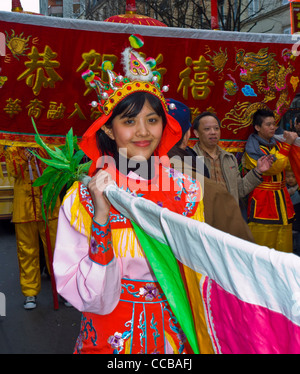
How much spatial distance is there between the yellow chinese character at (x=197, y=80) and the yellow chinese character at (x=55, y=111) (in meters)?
1.10

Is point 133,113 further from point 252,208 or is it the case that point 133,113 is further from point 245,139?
point 252,208

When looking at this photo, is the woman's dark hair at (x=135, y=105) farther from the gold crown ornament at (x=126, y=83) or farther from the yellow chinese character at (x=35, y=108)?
the yellow chinese character at (x=35, y=108)

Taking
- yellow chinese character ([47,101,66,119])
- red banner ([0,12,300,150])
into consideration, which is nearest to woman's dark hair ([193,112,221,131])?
red banner ([0,12,300,150])

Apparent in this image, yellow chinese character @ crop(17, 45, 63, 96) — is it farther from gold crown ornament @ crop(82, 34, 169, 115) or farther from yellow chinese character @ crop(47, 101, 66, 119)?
gold crown ornament @ crop(82, 34, 169, 115)

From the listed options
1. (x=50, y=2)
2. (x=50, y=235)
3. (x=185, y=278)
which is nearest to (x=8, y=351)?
(x=50, y=235)

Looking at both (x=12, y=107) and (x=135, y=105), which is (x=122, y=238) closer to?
(x=135, y=105)

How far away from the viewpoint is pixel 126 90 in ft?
6.50

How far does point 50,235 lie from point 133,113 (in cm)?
338

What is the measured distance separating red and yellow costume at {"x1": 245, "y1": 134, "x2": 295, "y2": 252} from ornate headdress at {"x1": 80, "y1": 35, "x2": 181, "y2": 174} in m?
2.87

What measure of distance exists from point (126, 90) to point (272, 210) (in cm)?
343

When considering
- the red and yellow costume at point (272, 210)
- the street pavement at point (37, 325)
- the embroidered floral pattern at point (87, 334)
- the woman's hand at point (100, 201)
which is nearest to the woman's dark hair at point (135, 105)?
the woman's hand at point (100, 201)

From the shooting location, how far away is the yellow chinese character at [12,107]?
367 centimetres

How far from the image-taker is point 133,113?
194 centimetres

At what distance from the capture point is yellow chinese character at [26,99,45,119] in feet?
12.3
